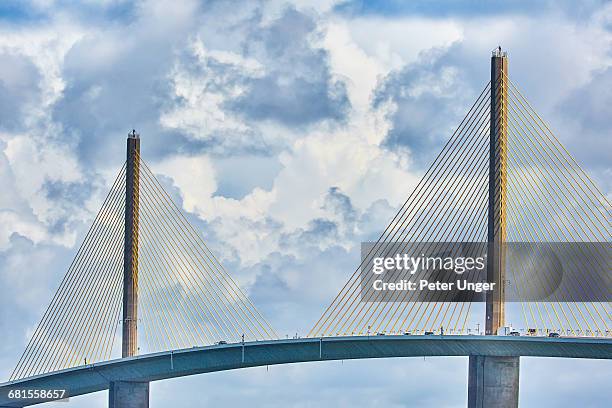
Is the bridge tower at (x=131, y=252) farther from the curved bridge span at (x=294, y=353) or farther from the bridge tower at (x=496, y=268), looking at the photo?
the bridge tower at (x=496, y=268)

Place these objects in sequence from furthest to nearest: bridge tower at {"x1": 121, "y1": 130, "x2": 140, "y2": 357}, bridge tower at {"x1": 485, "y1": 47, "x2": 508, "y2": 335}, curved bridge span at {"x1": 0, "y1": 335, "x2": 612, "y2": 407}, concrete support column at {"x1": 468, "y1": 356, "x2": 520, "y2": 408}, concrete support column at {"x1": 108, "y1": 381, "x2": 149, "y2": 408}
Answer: concrete support column at {"x1": 108, "y1": 381, "x2": 149, "y2": 408}
bridge tower at {"x1": 121, "y1": 130, "x2": 140, "y2": 357}
concrete support column at {"x1": 468, "y1": 356, "x2": 520, "y2": 408}
curved bridge span at {"x1": 0, "y1": 335, "x2": 612, "y2": 407}
bridge tower at {"x1": 485, "y1": 47, "x2": 508, "y2": 335}

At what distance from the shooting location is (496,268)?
12094cm

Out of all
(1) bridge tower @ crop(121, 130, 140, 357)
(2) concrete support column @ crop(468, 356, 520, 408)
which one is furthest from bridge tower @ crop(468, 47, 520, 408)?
(1) bridge tower @ crop(121, 130, 140, 357)

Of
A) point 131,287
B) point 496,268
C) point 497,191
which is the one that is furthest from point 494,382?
point 131,287

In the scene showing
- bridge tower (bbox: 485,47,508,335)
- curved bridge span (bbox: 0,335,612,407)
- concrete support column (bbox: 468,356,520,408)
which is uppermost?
bridge tower (bbox: 485,47,508,335)

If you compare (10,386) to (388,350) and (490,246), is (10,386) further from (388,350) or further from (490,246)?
(490,246)

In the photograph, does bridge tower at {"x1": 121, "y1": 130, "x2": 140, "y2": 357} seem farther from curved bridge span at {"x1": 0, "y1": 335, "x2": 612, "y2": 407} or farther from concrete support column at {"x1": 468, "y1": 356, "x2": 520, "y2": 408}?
concrete support column at {"x1": 468, "y1": 356, "x2": 520, "y2": 408}

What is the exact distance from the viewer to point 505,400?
127 meters

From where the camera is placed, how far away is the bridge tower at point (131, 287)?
138250mm

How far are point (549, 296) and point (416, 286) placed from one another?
9.47 meters

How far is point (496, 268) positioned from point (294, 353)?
20232 mm

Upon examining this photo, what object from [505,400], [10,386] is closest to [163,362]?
[10,386]

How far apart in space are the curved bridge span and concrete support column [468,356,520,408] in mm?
1148

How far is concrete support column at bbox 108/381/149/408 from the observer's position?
141 metres
